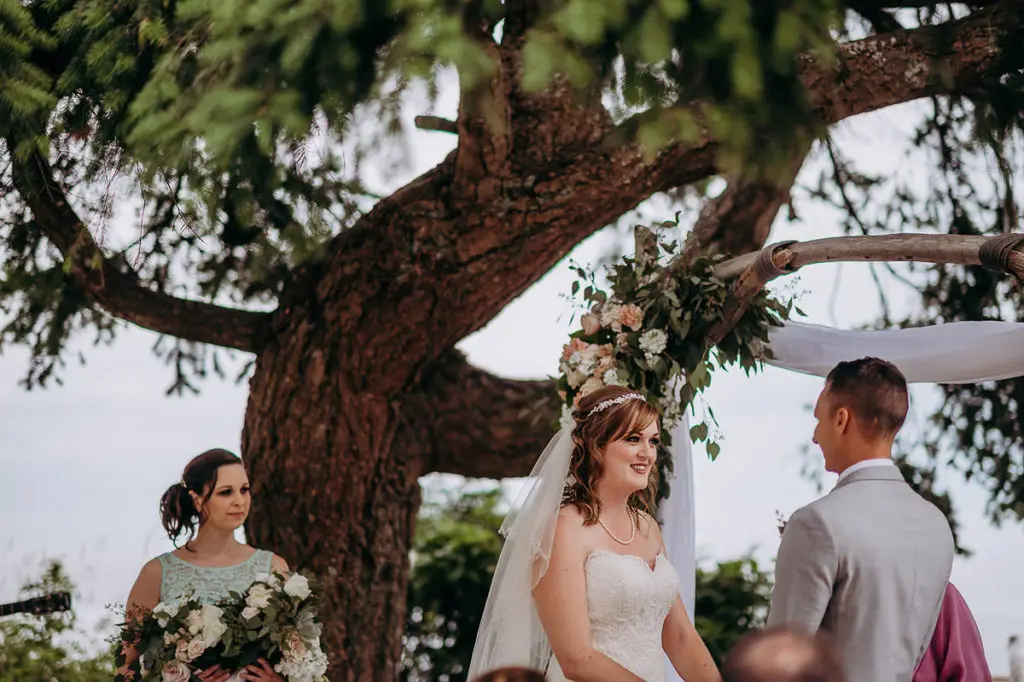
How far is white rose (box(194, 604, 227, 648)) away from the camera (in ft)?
18.0

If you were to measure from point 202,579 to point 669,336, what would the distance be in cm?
258

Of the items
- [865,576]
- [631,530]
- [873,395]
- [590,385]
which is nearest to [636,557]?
[631,530]

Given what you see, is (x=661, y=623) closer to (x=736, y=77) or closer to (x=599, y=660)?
(x=599, y=660)

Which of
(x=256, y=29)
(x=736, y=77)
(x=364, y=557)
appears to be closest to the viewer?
(x=736, y=77)

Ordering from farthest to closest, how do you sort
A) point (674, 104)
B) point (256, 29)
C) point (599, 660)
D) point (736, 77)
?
1. point (674, 104)
2. point (256, 29)
3. point (736, 77)
4. point (599, 660)

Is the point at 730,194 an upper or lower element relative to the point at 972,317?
upper

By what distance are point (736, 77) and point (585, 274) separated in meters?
→ 1.92

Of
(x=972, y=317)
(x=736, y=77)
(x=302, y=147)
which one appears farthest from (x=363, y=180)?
(x=972, y=317)

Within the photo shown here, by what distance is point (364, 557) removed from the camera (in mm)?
8125

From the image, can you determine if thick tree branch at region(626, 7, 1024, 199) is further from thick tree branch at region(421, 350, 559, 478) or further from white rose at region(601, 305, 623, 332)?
thick tree branch at region(421, 350, 559, 478)

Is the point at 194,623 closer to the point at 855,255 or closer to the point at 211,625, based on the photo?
the point at 211,625

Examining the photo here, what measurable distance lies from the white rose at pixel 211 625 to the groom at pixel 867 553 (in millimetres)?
2629

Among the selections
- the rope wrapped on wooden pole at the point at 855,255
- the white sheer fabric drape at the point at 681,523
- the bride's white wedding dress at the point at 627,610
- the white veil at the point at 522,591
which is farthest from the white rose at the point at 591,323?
the bride's white wedding dress at the point at 627,610

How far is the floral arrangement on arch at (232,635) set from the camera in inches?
216
